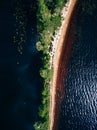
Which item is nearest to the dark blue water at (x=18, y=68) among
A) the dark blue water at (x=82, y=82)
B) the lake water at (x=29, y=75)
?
the lake water at (x=29, y=75)

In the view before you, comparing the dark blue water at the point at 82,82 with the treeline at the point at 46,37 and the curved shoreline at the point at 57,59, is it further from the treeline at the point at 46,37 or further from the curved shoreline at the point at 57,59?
the treeline at the point at 46,37

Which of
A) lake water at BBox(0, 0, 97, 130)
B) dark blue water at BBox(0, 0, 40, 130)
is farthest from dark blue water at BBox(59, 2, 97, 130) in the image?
dark blue water at BBox(0, 0, 40, 130)

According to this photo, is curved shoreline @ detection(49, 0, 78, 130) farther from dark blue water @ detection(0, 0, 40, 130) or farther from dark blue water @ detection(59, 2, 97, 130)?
dark blue water @ detection(0, 0, 40, 130)

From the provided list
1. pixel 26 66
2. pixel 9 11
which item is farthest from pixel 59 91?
pixel 9 11

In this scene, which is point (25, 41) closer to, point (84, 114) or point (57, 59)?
point (57, 59)

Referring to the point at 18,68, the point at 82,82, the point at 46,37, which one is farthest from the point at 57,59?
the point at 18,68
